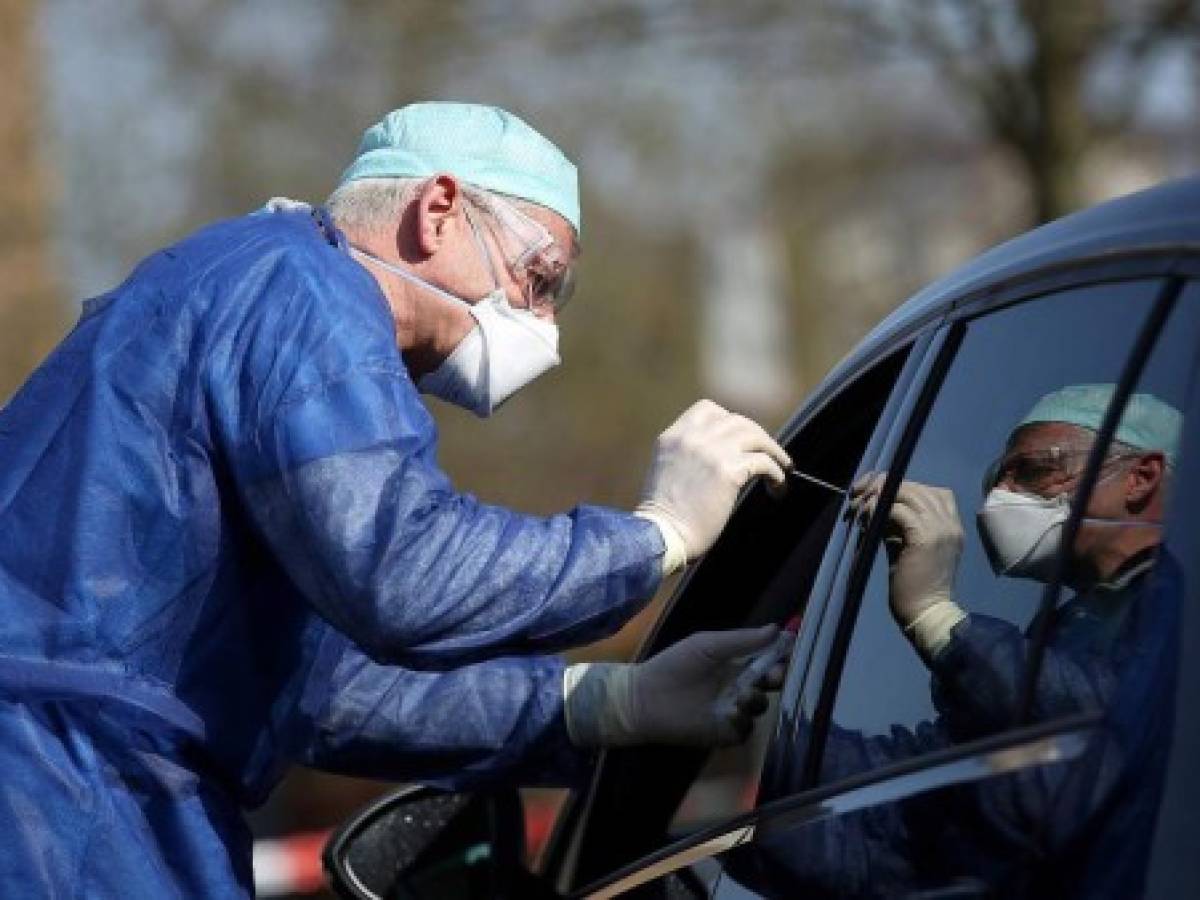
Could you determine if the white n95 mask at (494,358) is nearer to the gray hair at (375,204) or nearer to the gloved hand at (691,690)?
the gray hair at (375,204)

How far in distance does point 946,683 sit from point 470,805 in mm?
1411

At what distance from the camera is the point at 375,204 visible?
3.55 meters

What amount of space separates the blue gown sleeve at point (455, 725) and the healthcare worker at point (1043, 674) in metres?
0.90

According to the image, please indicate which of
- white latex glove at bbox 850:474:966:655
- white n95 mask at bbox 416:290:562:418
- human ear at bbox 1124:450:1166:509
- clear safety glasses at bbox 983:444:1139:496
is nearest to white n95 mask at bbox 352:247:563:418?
white n95 mask at bbox 416:290:562:418

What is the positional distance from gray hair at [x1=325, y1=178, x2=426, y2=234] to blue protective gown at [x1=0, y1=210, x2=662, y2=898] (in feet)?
0.79

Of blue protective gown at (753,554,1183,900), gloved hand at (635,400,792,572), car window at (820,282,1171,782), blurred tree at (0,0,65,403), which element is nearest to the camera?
blue protective gown at (753,554,1183,900)

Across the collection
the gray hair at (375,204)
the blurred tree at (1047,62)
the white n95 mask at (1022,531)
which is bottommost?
the white n95 mask at (1022,531)

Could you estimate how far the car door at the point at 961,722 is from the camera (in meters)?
2.27

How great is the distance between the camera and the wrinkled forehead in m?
2.56

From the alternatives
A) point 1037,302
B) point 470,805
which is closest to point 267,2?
point 470,805

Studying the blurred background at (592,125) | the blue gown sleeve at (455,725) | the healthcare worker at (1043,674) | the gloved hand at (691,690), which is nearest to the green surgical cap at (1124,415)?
the healthcare worker at (1043,674)

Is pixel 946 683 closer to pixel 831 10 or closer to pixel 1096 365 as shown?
pixel 1096 365

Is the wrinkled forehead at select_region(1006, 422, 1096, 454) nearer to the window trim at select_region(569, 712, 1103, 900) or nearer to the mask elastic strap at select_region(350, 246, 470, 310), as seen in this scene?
the window trim at select_region(569, 712, 1103, 900)

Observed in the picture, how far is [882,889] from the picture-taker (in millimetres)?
2508
